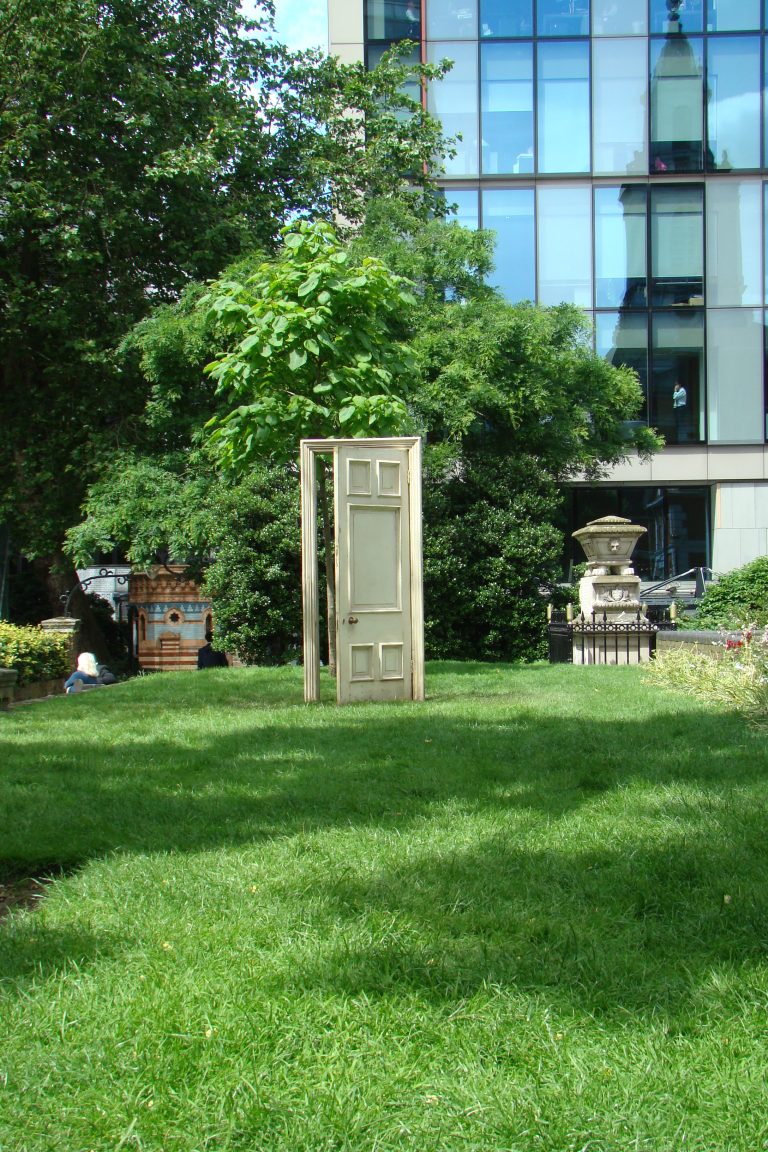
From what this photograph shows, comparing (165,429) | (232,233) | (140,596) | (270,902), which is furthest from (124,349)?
(270,902)

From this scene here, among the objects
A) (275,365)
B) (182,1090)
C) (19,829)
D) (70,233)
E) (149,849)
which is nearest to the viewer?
(182,1090)

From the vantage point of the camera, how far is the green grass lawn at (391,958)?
216 cm

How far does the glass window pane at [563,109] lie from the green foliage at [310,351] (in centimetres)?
1738

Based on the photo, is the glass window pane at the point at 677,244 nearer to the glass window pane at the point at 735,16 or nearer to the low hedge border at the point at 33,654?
the glass window pane at the point at 735,16

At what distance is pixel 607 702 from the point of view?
353 inches

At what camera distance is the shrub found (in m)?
8.34

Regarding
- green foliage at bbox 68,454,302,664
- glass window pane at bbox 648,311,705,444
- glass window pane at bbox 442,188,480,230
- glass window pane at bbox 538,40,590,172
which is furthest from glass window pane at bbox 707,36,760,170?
green foliage at bbox 68,454,302,664

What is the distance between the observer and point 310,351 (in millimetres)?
9289

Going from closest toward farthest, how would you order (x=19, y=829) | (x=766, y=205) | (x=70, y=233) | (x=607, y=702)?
(x=19, y=829) < (x=607, y=702) < (x=70, y=233) < (x=766, y=205)

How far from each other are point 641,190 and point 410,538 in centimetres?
1919

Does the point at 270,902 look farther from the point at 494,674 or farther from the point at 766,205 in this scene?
the point at 766,205

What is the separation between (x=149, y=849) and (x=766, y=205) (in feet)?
83.4

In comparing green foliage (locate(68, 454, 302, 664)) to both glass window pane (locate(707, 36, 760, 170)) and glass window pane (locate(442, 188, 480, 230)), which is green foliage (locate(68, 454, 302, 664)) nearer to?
glass window pane (locate(442, 188, 480, 230))

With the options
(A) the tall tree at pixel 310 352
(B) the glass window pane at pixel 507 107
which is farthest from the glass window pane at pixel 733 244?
(A) the tall tree at pixel 310 352
